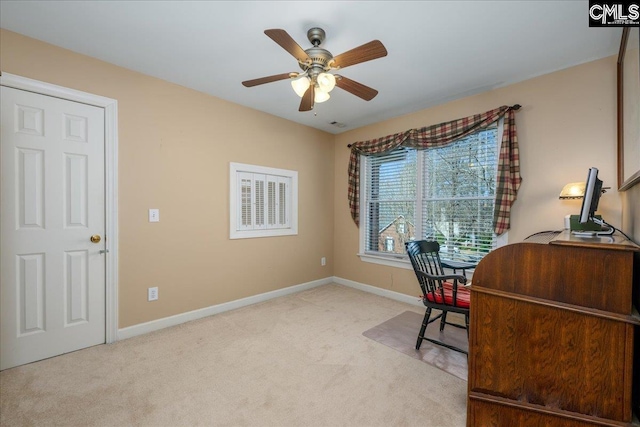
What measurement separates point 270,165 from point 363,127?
1.53 meters

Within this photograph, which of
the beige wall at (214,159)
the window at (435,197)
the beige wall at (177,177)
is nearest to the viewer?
the beige wall at (214,159)

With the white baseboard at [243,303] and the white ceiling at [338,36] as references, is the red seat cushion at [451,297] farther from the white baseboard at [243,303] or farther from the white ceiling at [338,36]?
the white ceiling at [338,36]

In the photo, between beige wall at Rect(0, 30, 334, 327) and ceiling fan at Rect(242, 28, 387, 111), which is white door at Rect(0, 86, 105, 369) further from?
ceiling fan at Rect(242, 28, 387, 111)

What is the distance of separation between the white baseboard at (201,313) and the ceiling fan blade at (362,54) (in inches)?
110

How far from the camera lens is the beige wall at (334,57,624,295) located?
222 centimetres

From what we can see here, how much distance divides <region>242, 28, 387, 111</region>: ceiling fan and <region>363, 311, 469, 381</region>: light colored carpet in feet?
7.03

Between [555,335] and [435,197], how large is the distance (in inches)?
87.2

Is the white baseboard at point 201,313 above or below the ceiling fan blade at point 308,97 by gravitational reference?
below

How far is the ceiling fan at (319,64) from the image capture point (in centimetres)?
166

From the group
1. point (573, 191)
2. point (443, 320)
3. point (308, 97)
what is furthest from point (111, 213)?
point (573, 191)

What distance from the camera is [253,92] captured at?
117 inches

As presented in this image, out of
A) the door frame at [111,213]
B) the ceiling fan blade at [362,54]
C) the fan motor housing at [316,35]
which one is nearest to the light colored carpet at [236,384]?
the door frame at [111,213]

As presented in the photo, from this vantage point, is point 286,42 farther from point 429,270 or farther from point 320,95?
point 429,270

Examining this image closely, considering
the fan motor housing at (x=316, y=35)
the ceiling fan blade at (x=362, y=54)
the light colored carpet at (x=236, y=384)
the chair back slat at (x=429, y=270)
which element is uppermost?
the fan motor housing at (x=316, y=35)
